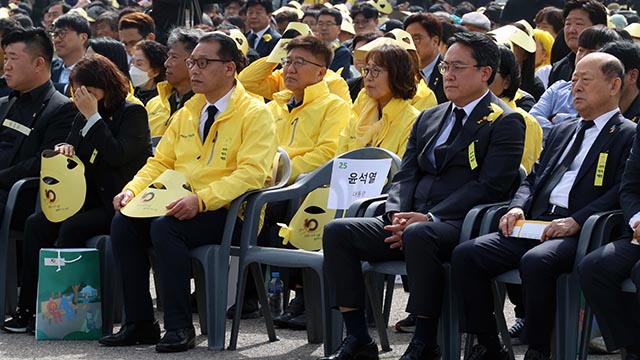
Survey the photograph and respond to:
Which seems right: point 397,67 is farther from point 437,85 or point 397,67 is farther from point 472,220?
point 472,220

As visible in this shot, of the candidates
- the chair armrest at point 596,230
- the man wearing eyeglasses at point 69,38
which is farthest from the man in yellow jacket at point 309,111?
the man wearing eyeglasses at point 69,38

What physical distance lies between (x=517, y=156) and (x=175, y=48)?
3.00 meters

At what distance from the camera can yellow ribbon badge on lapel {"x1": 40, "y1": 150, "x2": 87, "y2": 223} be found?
7.59 m

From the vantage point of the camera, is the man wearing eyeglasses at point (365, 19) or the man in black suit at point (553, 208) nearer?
the man in black suit at point (553, 208)

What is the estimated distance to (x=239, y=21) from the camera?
17.5m

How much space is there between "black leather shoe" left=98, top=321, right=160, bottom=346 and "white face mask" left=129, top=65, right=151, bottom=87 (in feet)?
9.53

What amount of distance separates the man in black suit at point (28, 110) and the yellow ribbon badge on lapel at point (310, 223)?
5.59 feet

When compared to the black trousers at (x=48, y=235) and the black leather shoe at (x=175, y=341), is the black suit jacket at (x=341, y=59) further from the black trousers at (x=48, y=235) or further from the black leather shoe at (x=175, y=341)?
the black leather shoe at (x=175, y=341)

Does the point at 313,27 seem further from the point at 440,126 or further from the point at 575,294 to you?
the point at 575,294

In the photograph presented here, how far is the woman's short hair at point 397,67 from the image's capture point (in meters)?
7.70

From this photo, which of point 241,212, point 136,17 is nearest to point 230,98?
point 241,212

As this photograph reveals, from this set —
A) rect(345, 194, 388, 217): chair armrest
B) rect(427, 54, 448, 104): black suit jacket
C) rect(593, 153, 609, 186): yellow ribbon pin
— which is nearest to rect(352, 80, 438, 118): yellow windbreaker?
rect(427, 54, 448, 104): black suit jacket

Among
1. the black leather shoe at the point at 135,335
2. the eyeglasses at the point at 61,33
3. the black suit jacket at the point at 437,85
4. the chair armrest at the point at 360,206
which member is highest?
the eyeglasses at the point at 61,33

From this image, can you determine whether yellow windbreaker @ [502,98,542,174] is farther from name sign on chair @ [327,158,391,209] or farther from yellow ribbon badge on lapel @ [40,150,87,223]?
yellow ribbon badge on lapel @ [40,150,87,223]
